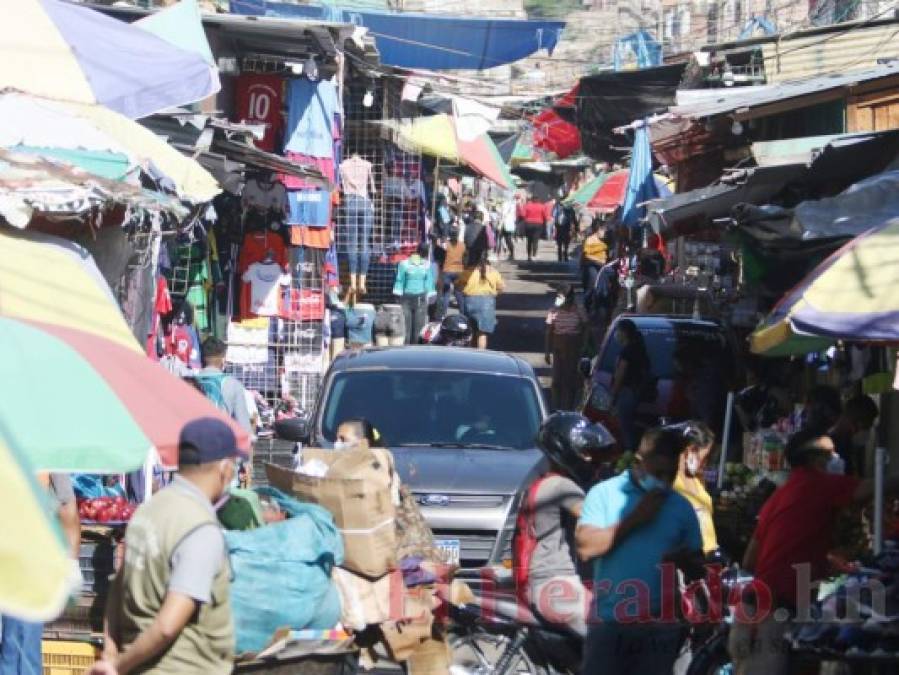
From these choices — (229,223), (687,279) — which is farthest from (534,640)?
(687,279)

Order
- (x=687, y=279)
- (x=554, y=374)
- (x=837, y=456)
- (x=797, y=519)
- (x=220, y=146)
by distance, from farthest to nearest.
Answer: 1. (x=554, y=374)
2. (x=687, y=279)
3. (x=220, y=146)
4. (x=837, y=456)
5. (x=797, y=519)

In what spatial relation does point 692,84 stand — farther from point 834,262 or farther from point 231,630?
point 231,630

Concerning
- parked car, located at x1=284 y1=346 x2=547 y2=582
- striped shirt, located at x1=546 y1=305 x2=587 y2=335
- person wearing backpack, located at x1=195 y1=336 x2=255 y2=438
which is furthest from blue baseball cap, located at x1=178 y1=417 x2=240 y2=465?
striped shirt, located at x1=546 y1=305 x2=587 y2=335

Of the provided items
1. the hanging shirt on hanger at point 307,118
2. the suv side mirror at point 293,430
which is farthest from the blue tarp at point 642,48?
the suv side mirror at point 293,430

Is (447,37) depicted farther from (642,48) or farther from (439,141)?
(642,48)

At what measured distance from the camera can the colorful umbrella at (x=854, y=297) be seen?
7098 mm

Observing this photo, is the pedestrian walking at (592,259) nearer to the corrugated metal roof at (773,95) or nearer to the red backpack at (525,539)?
the corrugated metal roof at (773,95)

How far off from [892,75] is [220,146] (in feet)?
19.5

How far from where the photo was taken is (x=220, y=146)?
14242 millimetres

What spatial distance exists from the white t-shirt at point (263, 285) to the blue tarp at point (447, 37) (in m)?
8.84

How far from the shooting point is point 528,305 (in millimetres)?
36438

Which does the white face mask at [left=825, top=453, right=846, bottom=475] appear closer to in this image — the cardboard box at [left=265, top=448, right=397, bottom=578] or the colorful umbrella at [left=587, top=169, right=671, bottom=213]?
the cardboard box at [left=265, top=448, right=397, bottom=578]

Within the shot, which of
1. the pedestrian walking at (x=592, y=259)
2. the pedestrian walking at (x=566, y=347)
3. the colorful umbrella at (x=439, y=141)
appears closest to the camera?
the pedestrian walking at (x=566, y=347)

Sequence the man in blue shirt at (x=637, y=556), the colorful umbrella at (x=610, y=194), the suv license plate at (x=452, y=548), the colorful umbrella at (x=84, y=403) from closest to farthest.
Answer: the colorful umbrella at (x=84, y=403), the man in blue shirt at (x=637, y=556), the suv license plate at (x=452, y=548), the colorful umbrella at (x=610, y=194)
